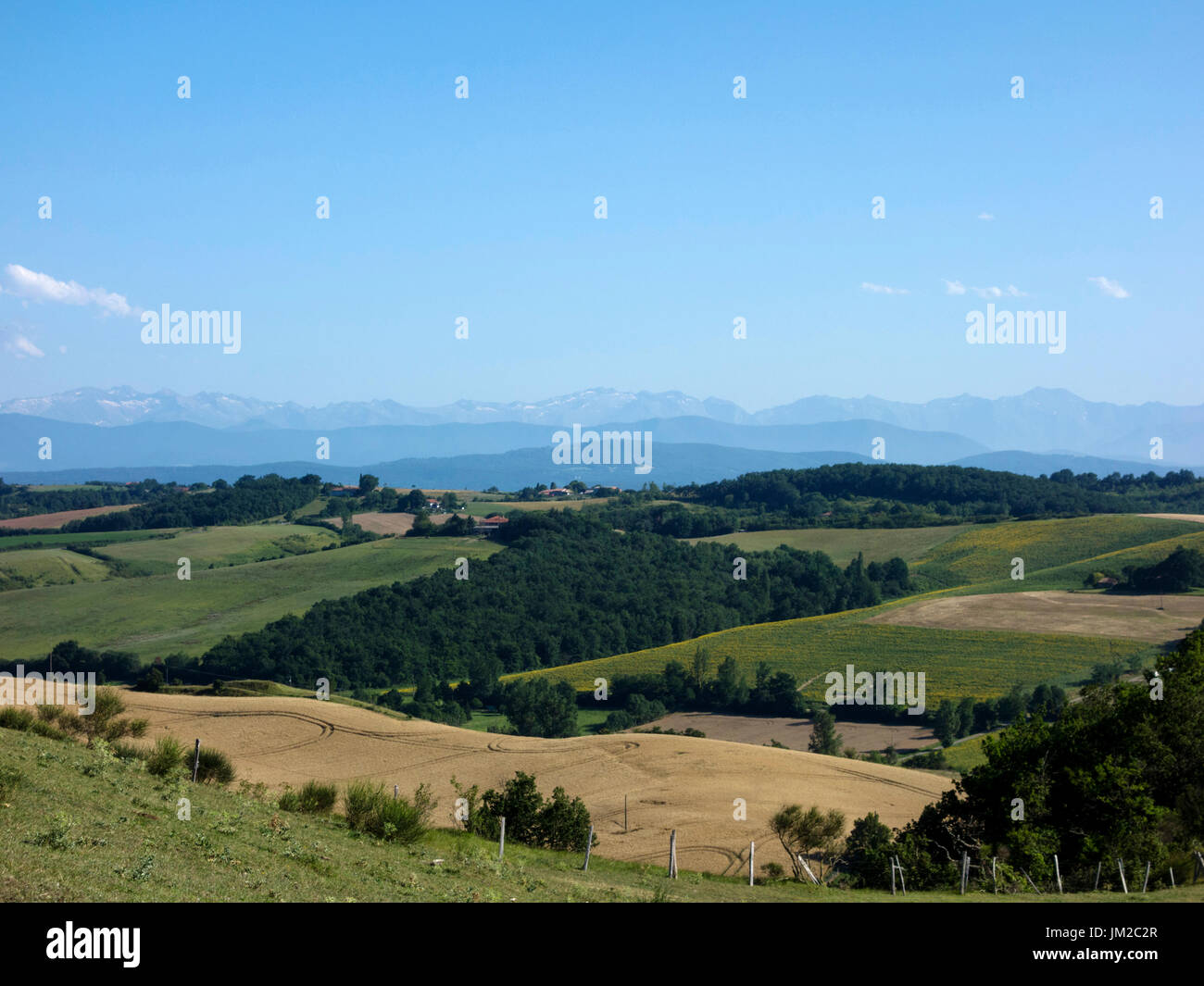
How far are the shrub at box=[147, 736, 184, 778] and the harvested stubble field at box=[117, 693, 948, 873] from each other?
14.4m

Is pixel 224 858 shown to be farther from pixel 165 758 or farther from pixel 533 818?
pixel 533 818

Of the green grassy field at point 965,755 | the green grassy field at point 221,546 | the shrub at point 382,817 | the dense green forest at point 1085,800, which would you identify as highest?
the shrub at point 382,817

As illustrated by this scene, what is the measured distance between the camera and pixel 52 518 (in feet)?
519

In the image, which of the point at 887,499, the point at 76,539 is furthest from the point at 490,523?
the point at 887,499

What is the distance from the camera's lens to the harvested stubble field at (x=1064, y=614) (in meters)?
77.4

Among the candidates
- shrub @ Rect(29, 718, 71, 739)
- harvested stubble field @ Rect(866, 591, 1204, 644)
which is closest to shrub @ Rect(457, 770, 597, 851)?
shrub @ Rect(29, 718, 71, 739)

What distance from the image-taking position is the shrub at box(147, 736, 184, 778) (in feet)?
62.1

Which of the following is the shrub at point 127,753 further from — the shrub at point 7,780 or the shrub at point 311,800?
the shrub at point 7,780

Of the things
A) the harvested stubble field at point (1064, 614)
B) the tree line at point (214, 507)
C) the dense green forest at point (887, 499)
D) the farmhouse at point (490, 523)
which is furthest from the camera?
the tree line at point (214, 507)

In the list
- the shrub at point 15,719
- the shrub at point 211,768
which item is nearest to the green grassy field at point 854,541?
the shrub at point 211,768

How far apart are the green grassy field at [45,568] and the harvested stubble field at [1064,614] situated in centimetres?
9136

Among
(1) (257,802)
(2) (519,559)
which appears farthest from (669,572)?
(1) (257,802)

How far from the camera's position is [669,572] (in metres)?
120
